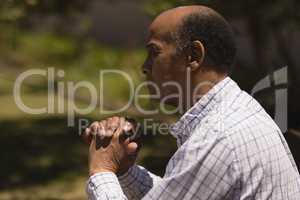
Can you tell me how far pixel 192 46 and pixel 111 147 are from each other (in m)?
0.48

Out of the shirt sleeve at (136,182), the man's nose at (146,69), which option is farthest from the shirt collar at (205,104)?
the shirt sleeve at (136,182)

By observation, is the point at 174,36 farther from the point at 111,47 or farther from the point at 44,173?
the point at 111,47

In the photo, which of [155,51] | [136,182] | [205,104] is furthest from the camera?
[136,182]

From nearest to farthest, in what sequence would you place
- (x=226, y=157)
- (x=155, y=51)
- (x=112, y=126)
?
(x=226, y=157) → (x=155, y=51) → (x=112, y=126)

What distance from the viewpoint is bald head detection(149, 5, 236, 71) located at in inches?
91.4

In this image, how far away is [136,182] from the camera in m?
2.78

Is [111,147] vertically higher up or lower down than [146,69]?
lower down

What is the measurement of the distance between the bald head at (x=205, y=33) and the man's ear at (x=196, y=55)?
0.01 metres

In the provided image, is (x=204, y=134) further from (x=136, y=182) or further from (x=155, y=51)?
(x=136, y=182)

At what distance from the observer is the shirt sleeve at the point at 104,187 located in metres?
2.37

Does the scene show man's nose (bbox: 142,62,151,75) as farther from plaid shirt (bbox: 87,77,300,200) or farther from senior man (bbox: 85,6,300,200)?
plaid shirt (bbox: 87,77,300,200)

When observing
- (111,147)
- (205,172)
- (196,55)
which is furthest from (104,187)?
(196,55)

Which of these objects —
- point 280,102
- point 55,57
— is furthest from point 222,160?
point 55,57

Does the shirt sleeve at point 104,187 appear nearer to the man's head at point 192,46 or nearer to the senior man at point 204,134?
the senior man at point 204,134
